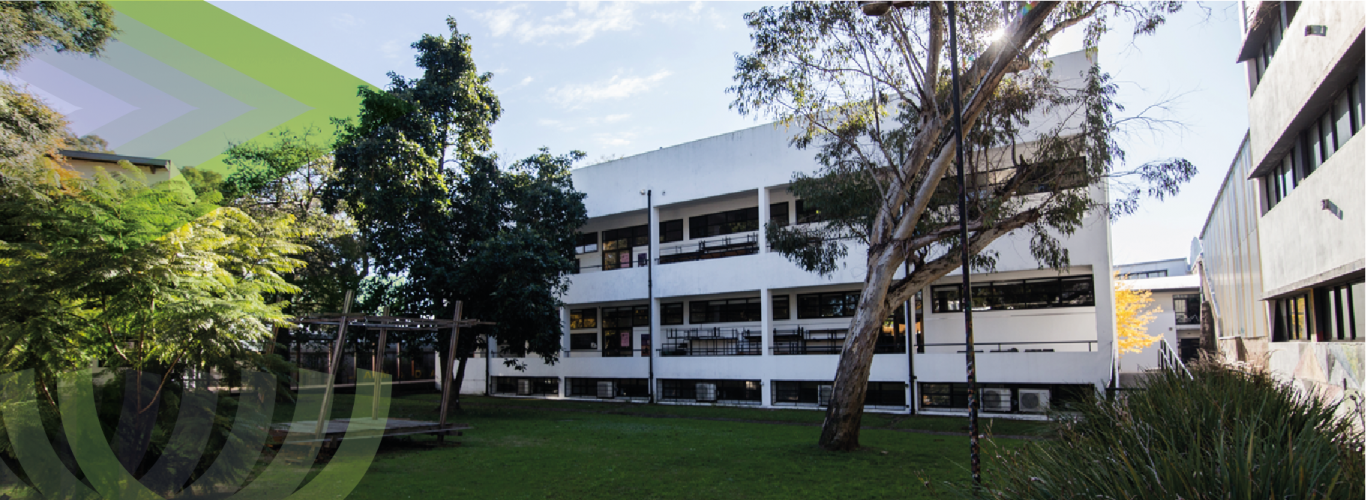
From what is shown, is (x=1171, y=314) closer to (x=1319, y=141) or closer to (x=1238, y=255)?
(x=1238, y=255)

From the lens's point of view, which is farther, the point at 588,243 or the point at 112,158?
the point at 588,243

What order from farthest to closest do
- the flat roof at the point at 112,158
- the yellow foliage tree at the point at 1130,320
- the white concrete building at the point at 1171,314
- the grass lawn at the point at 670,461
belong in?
the white concrete building at the point at 1171,314 < the yellow foliage tree at the point at 1130,320 < the grass lawn at the point at 670,461 < the flat roof at the point at 112,158

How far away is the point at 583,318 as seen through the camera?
1391 inches

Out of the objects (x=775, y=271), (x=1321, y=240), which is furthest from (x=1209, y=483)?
(x=775, y=271)

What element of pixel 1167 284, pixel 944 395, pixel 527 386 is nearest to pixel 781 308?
pixel 944 395

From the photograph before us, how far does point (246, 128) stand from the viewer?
6.00 meters

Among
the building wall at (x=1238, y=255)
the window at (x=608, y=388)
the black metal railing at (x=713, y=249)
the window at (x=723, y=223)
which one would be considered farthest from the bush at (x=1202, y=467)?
the window at (x=608, y=388)

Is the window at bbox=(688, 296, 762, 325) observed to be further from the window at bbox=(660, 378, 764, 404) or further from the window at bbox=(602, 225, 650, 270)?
the window at bbox=(602, 225, 650, 270)

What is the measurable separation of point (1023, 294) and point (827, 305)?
651cm

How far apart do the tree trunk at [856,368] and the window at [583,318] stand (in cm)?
2080

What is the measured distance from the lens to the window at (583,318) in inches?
1377

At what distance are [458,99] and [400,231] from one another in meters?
4.35

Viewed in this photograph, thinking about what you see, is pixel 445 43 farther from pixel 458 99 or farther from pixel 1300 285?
pixel 1300 285

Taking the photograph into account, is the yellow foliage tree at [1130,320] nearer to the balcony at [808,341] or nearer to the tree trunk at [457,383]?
the balcony at [808,341]
